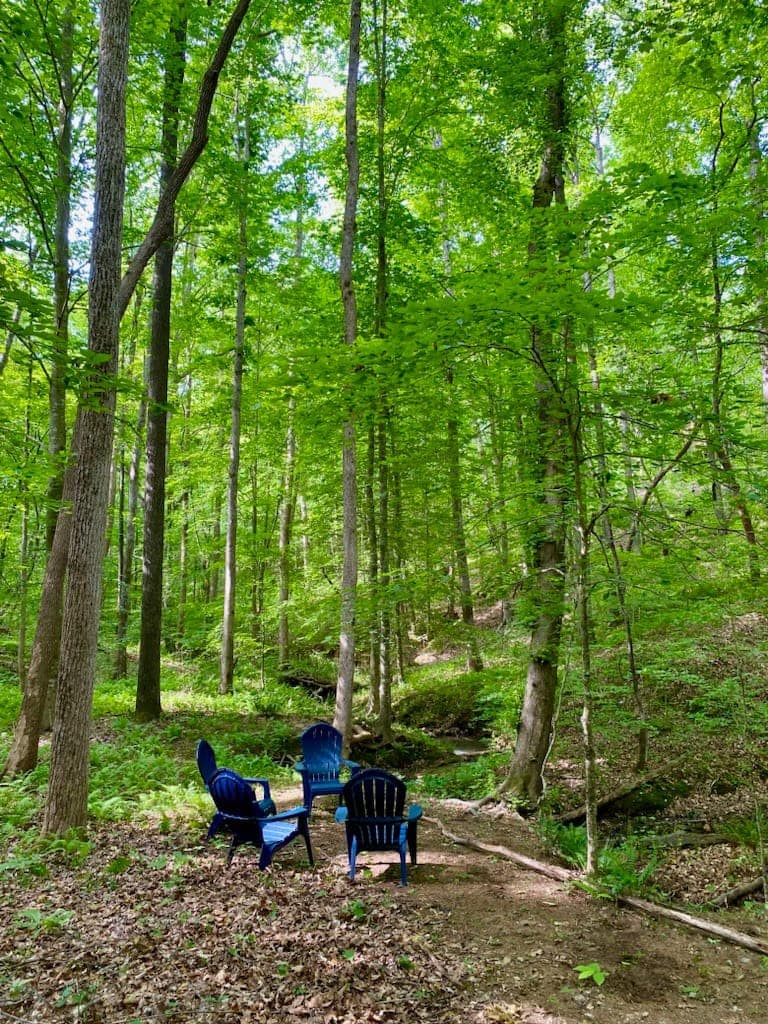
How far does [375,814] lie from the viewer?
14.9 ft

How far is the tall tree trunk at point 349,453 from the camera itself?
26.2ft

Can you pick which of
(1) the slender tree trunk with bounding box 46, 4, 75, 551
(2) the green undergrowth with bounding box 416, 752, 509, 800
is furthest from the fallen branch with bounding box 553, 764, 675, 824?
(1) the slender tree trunk with bounding box 46, 4, 75, 551

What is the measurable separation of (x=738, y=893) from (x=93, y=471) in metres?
6.86

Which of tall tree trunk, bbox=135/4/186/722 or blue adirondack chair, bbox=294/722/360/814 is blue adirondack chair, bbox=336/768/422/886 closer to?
blue adirondack chair, bbox=294/722/360/814

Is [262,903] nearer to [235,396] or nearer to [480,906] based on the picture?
[480,906]

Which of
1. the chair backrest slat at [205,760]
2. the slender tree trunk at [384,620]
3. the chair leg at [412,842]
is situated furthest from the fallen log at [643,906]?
the slender tree trunk at [384,620]

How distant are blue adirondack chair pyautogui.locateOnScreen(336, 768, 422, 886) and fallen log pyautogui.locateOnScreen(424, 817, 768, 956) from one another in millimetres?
1170

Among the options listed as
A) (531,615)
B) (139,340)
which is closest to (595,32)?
(531,615)

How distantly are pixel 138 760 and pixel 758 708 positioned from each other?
732 cm

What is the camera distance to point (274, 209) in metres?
12.0

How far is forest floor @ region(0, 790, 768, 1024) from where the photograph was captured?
2.96 meters

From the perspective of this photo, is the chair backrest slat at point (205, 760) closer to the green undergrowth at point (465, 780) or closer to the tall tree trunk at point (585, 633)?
the tall tree trunk at point (585, 633)

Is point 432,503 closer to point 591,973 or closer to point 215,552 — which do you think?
point 215,552

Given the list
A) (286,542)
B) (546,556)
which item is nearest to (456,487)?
(546,556)
